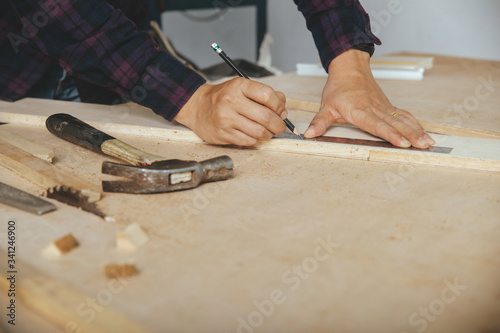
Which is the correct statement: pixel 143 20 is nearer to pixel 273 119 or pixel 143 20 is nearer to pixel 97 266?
pixel 273 119

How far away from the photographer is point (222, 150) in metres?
1.20

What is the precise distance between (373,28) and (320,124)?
11.2 feet

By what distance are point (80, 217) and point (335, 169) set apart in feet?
1.74

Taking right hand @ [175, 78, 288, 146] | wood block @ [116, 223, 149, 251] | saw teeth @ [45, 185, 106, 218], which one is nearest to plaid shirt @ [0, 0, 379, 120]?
right hand @ [175, 78, 288, 146]

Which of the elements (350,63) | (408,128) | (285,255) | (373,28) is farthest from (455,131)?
(373,28)

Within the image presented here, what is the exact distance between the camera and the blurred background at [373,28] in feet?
12.3

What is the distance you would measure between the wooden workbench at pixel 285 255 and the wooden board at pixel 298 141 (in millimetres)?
29

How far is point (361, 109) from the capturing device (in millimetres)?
1296

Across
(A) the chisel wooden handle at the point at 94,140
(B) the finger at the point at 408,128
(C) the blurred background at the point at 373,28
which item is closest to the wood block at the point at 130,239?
(A) the chisel wooden handle at the point at 94,140

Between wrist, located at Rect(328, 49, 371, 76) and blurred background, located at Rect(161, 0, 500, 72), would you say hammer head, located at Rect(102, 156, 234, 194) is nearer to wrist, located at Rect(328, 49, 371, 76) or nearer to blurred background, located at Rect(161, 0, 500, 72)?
wrist, located at Rect(328, 49, 371, 76)

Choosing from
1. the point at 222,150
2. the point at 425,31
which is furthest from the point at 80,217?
the point at 425,31

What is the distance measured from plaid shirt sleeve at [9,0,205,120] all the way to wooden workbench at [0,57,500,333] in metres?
0.33

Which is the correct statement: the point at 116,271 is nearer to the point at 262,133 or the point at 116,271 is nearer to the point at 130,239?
the point at 130,239

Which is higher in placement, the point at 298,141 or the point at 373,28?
the point at 298,141
